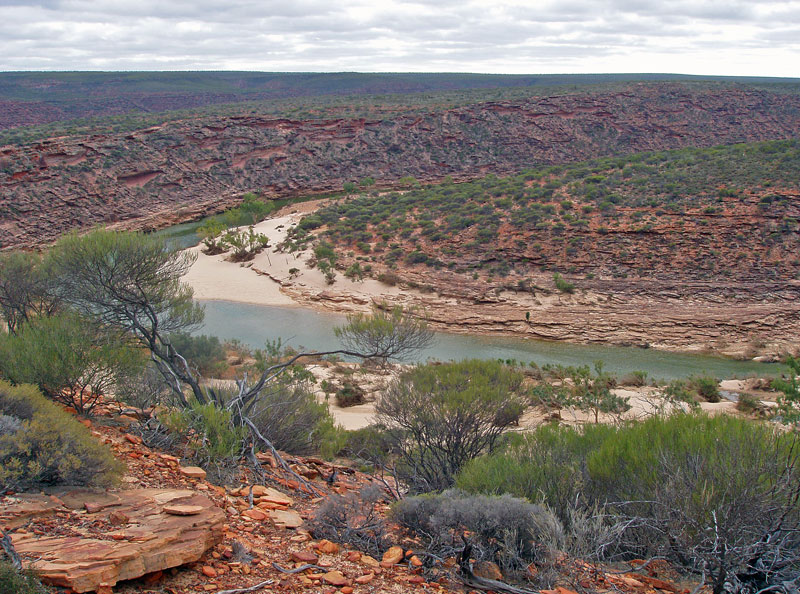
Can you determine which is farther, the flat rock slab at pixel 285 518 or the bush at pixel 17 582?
the flat rock slab at pixel 285 518

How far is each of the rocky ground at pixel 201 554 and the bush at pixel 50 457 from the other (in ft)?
0.54

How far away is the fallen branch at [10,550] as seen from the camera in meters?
3.72

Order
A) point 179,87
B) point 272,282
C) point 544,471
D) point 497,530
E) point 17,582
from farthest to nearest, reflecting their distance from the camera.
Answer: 1. point 179,87
2. point 272,282
3. point 544,471
4. point 497,530
5. point 17,582

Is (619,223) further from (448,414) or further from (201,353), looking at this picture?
(448,414)

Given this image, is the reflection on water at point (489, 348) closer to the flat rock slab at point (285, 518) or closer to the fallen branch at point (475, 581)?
the flat rock slab at point (285, 518)

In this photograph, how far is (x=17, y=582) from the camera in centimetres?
350

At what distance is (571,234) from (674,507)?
23301mm

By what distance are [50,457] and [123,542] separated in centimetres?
134

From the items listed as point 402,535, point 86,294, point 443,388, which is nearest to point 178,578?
point 402,535

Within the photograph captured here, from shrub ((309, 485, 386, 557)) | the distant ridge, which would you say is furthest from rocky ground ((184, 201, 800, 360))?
the distant ridge

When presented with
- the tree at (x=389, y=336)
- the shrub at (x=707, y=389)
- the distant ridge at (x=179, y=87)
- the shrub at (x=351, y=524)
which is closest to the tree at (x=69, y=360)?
the tree at (x=389, y=336)

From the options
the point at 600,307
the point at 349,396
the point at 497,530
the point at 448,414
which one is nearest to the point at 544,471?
the point at 497,530

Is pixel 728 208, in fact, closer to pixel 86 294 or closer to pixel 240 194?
pixel 86 294

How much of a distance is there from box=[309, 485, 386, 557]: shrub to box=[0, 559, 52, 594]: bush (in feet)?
6.94
